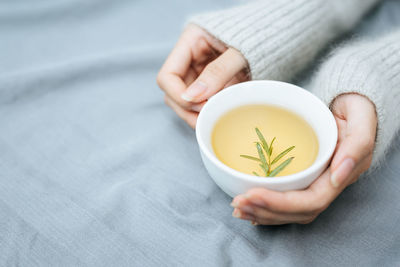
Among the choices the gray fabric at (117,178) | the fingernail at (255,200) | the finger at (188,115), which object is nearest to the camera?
the fingernail at (255,200)

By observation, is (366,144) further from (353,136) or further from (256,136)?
(256,136)

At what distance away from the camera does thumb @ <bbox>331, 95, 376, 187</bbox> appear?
482 millimetres

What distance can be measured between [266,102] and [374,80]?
0.19 m

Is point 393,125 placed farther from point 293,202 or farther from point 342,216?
point 293,202

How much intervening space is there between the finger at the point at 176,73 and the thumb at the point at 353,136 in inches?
10.6

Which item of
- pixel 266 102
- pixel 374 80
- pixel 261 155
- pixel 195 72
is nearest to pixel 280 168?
pixel 261 155

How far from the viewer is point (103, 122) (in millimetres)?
746

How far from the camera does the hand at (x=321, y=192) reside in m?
0.47

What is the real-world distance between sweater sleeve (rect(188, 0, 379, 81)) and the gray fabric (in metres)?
0.15

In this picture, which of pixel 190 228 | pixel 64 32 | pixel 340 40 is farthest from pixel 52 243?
pixel 340 40

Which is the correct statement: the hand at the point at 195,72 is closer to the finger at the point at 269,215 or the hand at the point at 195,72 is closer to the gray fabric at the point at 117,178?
the gray fabric at the point at 117,178

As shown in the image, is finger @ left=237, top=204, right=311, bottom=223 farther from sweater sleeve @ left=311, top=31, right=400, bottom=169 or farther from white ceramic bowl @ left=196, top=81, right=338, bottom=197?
sweater sleeve @ left=311, top=31, right=400, bottom=169

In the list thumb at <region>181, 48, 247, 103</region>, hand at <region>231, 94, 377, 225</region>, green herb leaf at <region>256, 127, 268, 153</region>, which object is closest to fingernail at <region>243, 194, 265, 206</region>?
hand at <region>231, 94, 377, 225</region>

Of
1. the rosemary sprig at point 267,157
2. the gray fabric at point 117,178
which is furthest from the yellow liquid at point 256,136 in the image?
the gray fabric at point 117,178
